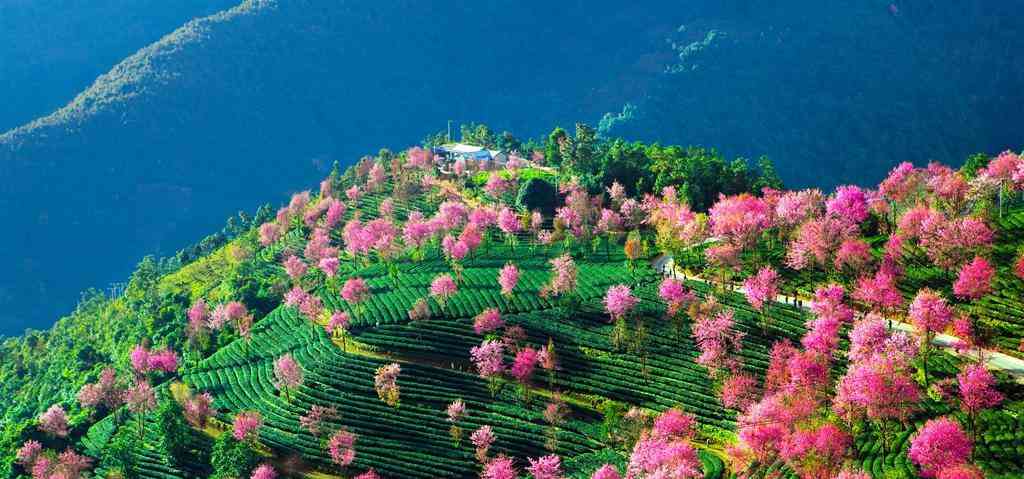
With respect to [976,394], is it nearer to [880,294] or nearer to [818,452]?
[818,452]

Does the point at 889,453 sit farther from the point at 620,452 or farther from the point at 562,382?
the point at 562,382

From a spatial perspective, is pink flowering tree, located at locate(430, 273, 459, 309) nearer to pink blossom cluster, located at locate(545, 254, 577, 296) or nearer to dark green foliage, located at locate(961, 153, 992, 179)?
pink blossom cluster, located at locate(545, 254, 577, 296)

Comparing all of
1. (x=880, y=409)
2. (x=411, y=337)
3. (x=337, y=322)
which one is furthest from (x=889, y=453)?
(x=337, y=322)

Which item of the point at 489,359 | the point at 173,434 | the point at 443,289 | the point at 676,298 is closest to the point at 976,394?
the point at 676,298

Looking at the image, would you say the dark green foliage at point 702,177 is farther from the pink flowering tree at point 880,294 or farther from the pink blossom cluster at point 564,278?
the pink flowering tree at point 880,294

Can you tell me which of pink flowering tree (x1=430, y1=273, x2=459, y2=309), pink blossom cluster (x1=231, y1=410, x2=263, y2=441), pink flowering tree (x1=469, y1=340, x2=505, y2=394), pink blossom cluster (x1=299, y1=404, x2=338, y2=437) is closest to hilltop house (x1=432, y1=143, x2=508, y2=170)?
pink flowering tree (x1=430, y1=273, x2=459, y2=309)

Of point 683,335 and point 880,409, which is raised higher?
point 683,335

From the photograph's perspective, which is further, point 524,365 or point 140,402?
point 140,402
